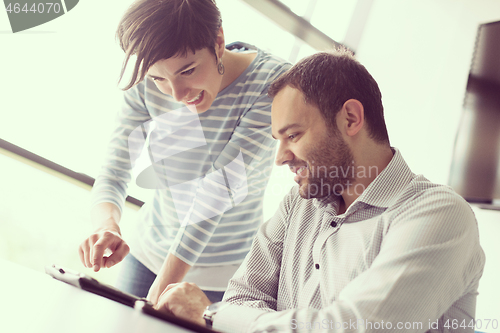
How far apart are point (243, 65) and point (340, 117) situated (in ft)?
1.11

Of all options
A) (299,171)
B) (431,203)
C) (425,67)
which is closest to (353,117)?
(299,171)

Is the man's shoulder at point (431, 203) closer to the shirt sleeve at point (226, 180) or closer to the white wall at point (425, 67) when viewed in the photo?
the shirt sleeve at point (226, 180)

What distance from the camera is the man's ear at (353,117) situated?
968 mm

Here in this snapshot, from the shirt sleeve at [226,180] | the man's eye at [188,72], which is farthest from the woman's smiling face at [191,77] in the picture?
the shirt sleeve at [226,180]

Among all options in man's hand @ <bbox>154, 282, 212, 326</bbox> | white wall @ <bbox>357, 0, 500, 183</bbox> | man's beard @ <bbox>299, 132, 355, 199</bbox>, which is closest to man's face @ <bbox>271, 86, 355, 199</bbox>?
man's beard @ <bbox>299, 132, 355, 199</bbox>

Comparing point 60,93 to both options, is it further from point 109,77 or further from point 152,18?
point 152,18

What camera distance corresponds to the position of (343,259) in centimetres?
84

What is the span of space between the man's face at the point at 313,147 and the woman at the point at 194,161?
0.37 feet

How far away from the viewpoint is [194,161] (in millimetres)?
1129

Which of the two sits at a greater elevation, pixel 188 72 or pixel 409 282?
pixel 188 72

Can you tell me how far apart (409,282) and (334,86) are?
1.79 ft

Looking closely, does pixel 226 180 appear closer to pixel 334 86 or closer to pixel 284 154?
pixel 284 154

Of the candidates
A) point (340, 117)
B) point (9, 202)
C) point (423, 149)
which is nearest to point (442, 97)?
point (423, 149)

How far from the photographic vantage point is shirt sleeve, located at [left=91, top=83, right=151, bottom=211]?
3.79ft
